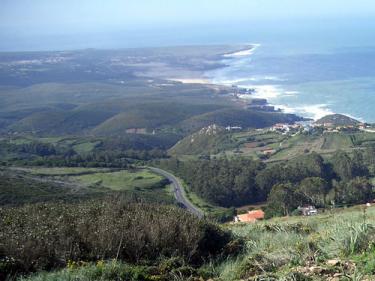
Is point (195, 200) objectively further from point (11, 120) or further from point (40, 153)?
point (11, 120)

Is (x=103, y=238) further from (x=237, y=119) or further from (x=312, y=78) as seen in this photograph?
(x=312, y=78)

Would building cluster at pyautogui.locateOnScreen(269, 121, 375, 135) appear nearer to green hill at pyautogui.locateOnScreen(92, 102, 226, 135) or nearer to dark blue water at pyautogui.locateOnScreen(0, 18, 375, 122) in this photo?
dark blue water at pyautogui.locateOnScreen(0, 18, 375, 122)

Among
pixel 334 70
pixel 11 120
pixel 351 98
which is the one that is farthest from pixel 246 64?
pixel 11 120

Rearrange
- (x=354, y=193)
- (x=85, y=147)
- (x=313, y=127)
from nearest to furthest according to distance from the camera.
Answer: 1. (x=354, y=193)
2. (x=313, y=127)
3. (x=85, y=147)

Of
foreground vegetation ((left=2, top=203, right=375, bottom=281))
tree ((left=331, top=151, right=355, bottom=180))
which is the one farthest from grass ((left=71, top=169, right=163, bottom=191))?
foreground vegetation ((left=2, top=203, right=375, bottom=281))

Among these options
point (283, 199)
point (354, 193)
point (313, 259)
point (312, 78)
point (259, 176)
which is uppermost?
point (313, 259)

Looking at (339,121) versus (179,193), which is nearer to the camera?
(179,193)

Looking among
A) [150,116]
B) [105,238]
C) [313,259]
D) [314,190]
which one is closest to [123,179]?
[314,190]

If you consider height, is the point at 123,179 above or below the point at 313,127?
below

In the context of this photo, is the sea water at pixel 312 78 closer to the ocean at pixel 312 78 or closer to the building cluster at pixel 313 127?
the ocean at pixel 312 78
